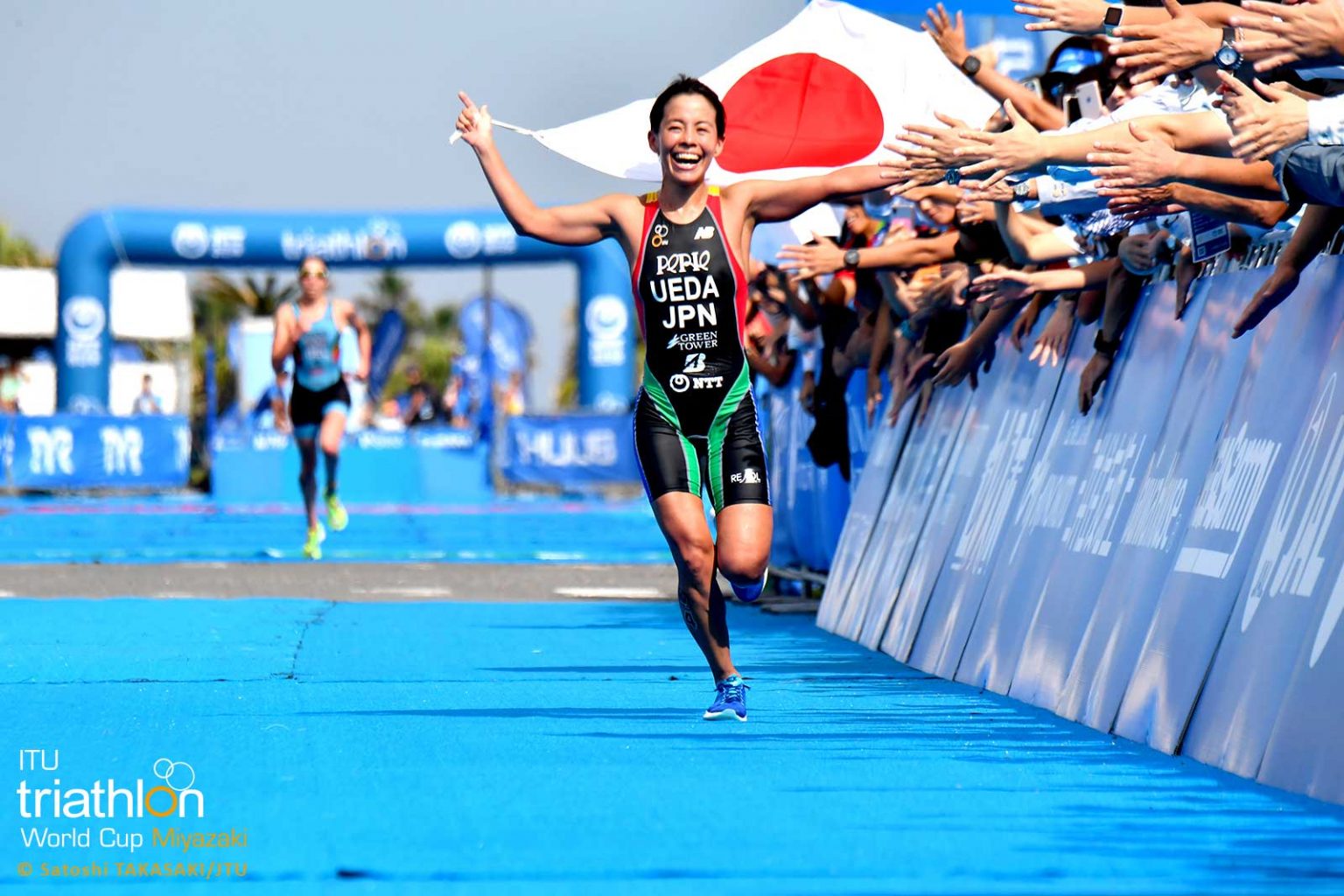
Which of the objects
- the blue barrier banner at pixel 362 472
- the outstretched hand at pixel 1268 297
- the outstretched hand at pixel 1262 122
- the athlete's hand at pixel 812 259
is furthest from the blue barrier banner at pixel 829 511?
the blue barrier banner at pixel 362 472

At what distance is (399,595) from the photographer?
13.1 metres

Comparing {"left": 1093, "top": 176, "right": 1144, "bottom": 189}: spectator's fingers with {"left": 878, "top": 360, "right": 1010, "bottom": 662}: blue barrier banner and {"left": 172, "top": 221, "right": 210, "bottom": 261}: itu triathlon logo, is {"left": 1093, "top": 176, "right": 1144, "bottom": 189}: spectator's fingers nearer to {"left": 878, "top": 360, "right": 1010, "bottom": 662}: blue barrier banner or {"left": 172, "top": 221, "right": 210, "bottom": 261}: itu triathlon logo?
{"left": 878, "top": 360, "right": 1010, "bottom": 662}: blue barrier banner

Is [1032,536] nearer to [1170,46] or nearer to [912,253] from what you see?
[912,253]

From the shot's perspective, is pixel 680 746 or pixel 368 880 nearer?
pixel 368 880

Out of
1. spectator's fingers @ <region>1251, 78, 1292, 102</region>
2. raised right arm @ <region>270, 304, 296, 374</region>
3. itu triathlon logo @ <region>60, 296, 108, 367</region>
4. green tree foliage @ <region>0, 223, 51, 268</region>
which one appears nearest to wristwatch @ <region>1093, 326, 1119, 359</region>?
spectator's fingers @ <region>1251, 78, 1292, 102</region>

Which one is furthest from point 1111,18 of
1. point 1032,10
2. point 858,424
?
point 858,424

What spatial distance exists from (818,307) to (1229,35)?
22.4 ft

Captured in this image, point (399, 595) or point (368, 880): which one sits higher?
point (368, 880)

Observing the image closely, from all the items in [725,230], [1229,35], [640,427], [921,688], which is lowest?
[921,688]

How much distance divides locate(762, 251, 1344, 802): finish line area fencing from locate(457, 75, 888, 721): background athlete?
1.20 m

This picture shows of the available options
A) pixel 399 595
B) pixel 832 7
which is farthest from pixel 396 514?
pixel 832 7

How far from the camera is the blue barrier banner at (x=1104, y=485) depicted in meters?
7.31

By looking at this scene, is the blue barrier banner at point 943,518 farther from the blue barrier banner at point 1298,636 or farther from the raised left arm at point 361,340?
the raised left arm at point 361,340

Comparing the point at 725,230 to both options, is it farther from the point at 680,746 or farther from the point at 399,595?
the point at 399,595
